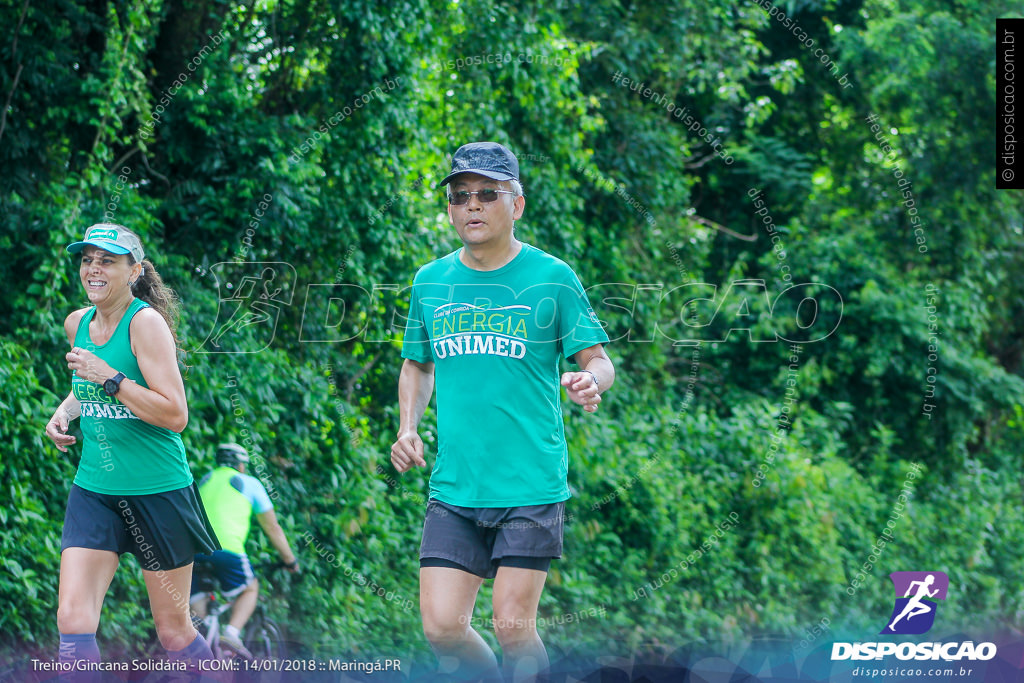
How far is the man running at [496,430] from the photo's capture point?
3.31 m

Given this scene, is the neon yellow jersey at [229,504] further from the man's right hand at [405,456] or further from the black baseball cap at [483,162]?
the black baseball cap at [483,162]

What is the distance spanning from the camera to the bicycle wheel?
5.40 metres

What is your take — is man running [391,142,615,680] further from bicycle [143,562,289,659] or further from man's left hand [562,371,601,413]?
bicycle [143,562,289,659]

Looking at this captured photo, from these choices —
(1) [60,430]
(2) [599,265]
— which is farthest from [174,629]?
(2) [599,265]

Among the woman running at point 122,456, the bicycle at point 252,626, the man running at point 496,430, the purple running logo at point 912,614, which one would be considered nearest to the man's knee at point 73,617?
the woman running at point 122,456

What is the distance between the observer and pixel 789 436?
9.20 metres

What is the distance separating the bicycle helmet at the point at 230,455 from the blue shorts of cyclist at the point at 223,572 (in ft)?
1.51

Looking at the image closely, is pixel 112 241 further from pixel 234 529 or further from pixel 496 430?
pixel 234 529

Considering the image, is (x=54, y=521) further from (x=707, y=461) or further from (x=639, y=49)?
(x=639, y=49)

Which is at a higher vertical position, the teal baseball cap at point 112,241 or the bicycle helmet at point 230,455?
A: the teal baseball cap at point 112,241

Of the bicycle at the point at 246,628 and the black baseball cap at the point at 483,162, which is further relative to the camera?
the bicycle at the point at 246,628

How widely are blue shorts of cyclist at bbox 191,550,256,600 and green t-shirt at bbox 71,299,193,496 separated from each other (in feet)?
6.04

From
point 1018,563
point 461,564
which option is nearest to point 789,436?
point 1018,563

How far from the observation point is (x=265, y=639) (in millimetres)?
5504
